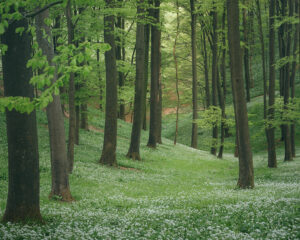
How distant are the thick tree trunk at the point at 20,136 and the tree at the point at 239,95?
377 inches

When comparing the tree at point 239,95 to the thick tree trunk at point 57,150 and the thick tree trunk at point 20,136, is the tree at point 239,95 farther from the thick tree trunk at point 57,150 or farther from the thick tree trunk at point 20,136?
the thick tree trunk at point 20,136

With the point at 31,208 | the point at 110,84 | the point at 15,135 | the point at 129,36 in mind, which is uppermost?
the point at 129,36

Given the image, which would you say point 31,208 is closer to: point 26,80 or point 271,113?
point 26,80

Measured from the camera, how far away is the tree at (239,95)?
560 inches

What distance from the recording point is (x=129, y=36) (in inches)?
1340

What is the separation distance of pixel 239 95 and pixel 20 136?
998cm

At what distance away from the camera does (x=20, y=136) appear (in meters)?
7.11

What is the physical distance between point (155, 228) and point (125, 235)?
99 centimetres

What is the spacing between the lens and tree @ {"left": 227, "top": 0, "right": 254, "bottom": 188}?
14234 millimetres

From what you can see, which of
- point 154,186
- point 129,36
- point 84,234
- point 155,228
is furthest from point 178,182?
point 129,36

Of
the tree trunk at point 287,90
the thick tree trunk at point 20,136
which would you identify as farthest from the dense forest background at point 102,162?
the tree trunk at point 287,90

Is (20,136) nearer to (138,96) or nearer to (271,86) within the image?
(138,96)

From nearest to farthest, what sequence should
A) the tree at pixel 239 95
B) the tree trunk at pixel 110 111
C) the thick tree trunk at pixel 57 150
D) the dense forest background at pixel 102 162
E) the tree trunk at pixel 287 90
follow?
1. the dense forest background at pixel 102 162
2. the thick tree trunk at pixel 57 150
3. the tree at pixel 239 95
4. the tree trunk at pixel 110 111
5. the tree trunk at pixel 287 90

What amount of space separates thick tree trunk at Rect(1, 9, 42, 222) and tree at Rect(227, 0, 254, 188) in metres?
9.58
